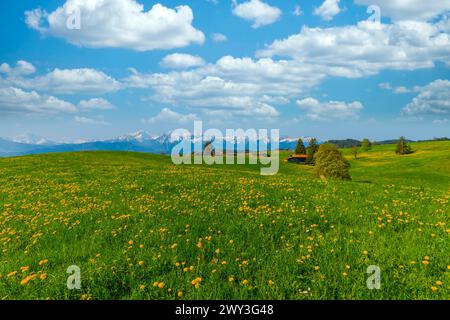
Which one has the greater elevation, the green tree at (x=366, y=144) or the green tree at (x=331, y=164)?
the green tree at (x=366, y=144)

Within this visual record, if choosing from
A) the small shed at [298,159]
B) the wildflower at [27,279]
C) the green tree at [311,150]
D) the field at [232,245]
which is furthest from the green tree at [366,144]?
the wildflower at [27,279]

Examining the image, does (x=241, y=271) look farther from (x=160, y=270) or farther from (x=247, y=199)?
(x=247, y=199)

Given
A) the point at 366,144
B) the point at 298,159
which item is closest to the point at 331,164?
the point at 298,159

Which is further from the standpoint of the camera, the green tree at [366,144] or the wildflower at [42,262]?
the green tree at [366,144]

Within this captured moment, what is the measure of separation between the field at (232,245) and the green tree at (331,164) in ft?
146

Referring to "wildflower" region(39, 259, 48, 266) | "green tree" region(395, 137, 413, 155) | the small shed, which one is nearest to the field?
"wildflower" region(39, 259, 48, 266)

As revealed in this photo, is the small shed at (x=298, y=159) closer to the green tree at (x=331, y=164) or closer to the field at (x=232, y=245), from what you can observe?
the green tree at (x=331, y=164)

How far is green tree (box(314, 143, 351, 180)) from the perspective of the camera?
188 feet

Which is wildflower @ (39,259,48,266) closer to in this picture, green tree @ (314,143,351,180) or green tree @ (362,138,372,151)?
green tree @ (314,143,351,180)

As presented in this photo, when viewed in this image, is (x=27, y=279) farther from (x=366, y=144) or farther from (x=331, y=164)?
(x=366, y=144)

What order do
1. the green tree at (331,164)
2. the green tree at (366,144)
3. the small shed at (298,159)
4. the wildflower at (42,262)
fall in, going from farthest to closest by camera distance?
1. the green tree at (366,144)
2. the small shed at (298,159)
3. the green tree at (331,164)
4. the wildflower at (42,262)

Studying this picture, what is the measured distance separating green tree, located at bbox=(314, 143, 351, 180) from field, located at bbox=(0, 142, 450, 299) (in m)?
44.6

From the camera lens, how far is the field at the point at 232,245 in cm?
589
